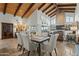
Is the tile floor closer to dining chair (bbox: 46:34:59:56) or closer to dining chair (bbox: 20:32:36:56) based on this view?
dining chair (bbox: 46:34:59:56)

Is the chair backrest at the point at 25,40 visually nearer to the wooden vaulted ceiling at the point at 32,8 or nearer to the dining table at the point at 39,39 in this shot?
the dining table at the point at 39,39

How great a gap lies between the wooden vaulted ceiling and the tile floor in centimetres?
63

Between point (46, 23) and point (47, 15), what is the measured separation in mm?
192

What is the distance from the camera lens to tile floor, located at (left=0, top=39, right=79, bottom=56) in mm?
3375

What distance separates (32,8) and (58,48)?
104cm

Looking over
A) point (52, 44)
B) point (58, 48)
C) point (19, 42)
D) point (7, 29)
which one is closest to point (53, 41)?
point (52, 44)

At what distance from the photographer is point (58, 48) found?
3.41 metres

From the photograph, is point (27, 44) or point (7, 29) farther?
point (27, 44)

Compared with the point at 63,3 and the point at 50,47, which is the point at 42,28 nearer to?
the point at 50,47

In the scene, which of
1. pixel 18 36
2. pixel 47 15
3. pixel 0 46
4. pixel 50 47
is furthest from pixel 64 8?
pixel 0 46

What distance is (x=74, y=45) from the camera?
11.1ft

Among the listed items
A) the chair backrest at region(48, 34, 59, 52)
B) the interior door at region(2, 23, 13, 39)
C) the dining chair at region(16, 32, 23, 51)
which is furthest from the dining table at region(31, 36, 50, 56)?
the interior door at region(2, 23, 13, 39)

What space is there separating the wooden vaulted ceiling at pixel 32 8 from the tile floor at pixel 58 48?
0.63m

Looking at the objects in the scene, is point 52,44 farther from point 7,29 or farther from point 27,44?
point 7,29
